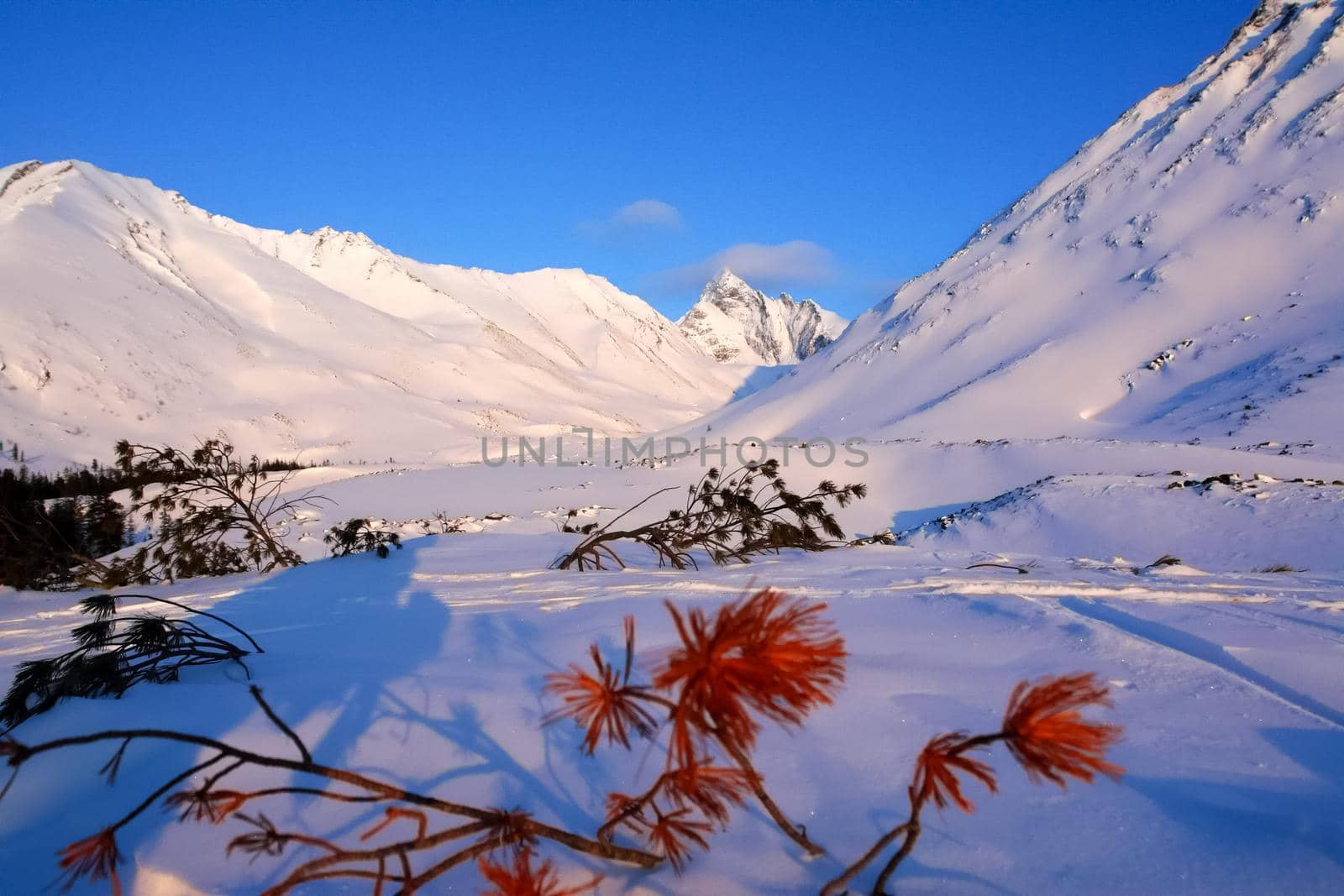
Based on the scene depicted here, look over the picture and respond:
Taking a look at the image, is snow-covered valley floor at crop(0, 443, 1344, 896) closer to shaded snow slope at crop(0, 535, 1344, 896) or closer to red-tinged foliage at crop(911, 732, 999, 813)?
shaded snow slope at crop(0, 535, 1344, 896)

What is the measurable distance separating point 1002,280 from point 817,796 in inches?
1194

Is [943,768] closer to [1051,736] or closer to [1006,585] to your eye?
[1051,736]

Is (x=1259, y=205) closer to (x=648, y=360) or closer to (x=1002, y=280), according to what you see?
(x=1002, y=280)

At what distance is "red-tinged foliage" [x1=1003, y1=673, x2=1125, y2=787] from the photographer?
67cm

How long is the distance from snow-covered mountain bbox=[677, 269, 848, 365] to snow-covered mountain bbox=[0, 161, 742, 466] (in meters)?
67.1

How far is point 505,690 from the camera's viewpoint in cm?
166

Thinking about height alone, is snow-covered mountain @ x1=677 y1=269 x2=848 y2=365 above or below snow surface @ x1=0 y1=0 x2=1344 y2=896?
above

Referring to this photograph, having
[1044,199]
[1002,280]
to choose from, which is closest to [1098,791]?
[1002,280]

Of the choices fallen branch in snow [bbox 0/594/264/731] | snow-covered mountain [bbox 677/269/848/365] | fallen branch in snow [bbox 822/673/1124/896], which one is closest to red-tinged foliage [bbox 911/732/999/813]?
fallen branch in snow [bbox 822/673/1124/896]

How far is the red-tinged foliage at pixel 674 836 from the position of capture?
93 centimetres

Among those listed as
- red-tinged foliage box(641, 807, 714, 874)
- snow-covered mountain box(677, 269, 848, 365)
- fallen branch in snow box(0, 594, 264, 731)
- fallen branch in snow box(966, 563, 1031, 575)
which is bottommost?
red-tinged foliage box(641, 807, 714, 874)

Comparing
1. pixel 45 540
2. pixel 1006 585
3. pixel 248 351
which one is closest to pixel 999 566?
pixel 1006 585

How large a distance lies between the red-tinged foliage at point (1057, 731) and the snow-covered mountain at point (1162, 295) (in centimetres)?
1361

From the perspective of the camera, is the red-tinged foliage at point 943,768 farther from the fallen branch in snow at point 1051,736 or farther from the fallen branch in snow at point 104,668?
the fallen branch in snow at point 104,668
